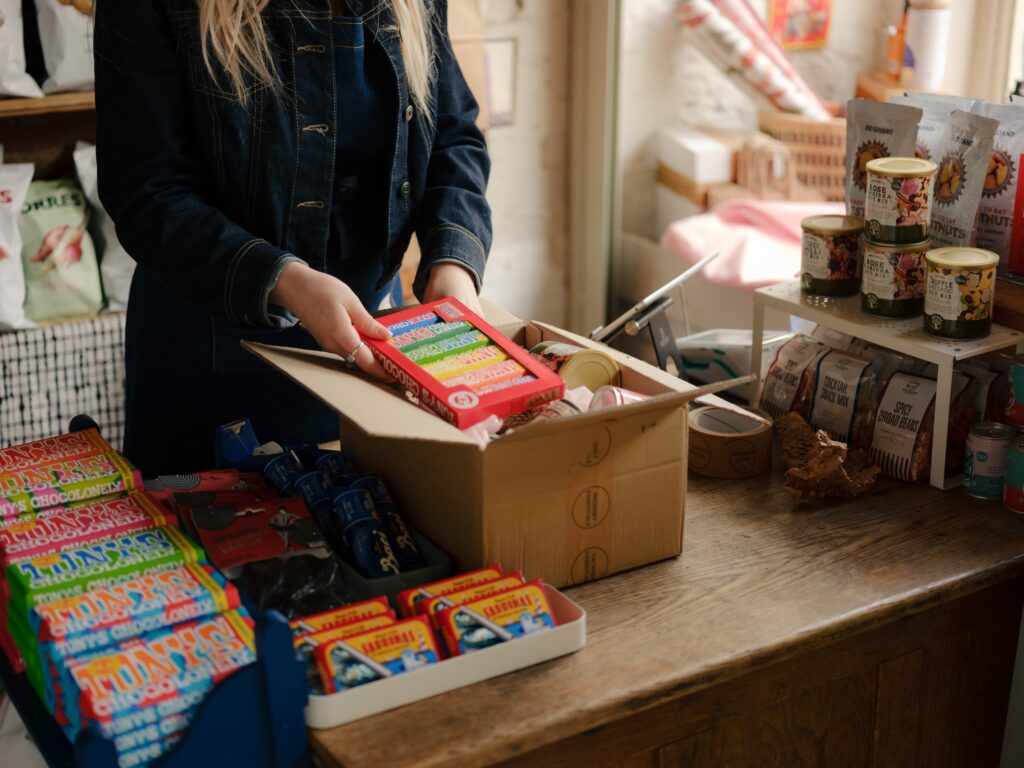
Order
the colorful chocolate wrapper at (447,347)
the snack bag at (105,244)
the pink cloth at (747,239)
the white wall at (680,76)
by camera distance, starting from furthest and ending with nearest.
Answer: the white wall at (680,76) < the pink cloth at (747,239) < the snack bag at (105,244) < the colorful chocolate wrapper at (447,347)

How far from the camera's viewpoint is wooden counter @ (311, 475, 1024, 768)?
1.14 meters

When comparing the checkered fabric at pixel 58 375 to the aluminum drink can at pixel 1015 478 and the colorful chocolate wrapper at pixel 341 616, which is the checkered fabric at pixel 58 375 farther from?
the aluminum drink can at pixel 1015 478

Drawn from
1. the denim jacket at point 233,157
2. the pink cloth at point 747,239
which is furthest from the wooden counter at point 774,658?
the pink cloth at point 747,239

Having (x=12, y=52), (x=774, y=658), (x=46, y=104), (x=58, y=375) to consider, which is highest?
(x=12, y=52)

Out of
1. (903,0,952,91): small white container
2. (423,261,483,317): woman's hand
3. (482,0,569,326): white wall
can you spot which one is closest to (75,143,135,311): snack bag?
(482,0,569,326): white wall

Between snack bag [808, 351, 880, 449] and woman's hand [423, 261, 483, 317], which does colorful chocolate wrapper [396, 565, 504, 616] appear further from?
snack bag [808, 351, 880, 449]

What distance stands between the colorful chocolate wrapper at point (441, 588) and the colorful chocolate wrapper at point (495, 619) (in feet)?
0.12

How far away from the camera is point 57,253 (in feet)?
9.40

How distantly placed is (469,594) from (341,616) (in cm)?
13

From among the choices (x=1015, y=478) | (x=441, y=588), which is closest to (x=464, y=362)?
(x=441, y=588)

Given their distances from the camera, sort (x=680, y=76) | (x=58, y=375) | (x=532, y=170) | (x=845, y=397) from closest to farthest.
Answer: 1. (x=845, y=397)
2. (x=58, y=375)
3. (x=680, y=76)
4. (x=532, y=170)

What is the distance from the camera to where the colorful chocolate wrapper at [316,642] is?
44.1 inches

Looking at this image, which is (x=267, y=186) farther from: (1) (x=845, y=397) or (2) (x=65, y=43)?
(2) (x=65, y=43)

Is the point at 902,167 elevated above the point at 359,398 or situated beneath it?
elevated above
